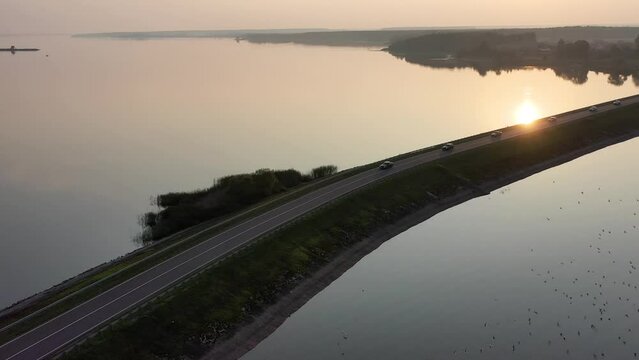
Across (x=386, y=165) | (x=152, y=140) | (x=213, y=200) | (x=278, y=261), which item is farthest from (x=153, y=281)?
(x=152, y=140)

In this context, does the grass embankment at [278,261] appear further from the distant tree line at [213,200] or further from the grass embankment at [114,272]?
the distant tree line at [213,200]

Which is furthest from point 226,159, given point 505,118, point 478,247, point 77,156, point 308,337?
point 505,118

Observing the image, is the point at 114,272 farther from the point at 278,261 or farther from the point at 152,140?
the point at 152,140

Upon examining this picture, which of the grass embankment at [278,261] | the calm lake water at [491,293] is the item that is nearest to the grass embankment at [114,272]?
the grass embankment at [278,261]

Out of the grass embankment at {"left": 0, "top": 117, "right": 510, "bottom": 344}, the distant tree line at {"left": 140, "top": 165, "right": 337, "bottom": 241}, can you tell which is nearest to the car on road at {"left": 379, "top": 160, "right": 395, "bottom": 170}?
the distant tree line at {"left": 140, "top": 165, "right": 337, "bottom": 241}

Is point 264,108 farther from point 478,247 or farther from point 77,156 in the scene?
point 478,247
